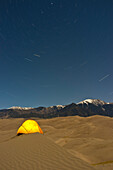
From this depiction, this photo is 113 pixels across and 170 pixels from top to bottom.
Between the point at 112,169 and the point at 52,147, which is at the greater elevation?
the point at 52,147

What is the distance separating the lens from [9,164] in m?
4.13

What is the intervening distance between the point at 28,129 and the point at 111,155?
24.8ft

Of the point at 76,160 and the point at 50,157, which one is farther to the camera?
the point at 50,157

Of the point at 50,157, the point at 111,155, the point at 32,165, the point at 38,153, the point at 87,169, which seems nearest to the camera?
the point at 87,169

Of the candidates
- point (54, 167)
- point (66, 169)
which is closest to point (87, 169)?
point (66, 169)

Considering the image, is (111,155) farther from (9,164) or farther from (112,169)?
(9,164)

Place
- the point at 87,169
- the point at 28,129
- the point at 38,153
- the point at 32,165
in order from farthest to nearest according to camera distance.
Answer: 1. the point at 28,129
2. the point at 38,153
3. the point at 32,165
4. the point at 87,169

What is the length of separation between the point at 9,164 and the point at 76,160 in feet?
8.64

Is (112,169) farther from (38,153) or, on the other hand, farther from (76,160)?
(38,153)

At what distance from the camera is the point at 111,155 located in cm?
562

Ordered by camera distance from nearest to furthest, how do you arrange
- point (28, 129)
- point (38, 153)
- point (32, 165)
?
point (32, 165), point (38, 153), point (28, 129)

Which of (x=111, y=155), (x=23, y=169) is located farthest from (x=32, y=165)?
(x=111, y=155)

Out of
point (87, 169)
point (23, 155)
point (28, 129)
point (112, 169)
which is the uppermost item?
point (28, 129)

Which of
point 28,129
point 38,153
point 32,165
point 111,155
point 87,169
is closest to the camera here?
point 87,169
